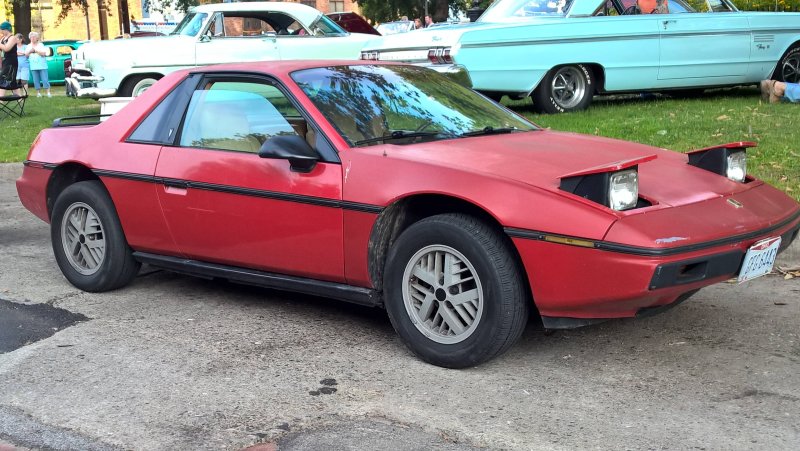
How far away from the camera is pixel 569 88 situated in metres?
11.5

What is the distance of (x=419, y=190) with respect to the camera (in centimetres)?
420

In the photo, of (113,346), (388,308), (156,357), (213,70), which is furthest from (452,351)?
(213,70)

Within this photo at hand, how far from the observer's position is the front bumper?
12.3 ft

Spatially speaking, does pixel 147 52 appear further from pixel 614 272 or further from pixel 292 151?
pixel 614 272

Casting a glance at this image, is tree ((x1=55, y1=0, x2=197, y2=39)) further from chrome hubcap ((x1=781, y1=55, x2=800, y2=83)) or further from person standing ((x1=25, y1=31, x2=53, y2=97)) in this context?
chrome hubcap ((x1=781, y1=55, x2=800, y2=83))

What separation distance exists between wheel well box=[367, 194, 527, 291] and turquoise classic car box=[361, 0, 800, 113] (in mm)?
6353

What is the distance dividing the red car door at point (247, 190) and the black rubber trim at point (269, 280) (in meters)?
0.04

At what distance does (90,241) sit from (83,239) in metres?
0.06

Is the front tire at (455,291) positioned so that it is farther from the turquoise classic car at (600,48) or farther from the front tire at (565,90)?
the front tire at (565,90)

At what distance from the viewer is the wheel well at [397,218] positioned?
4320 mm

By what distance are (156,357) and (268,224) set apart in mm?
851

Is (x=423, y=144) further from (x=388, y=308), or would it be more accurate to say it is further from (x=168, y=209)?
(x=168, y=209)

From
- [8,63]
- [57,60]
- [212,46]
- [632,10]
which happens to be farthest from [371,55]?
[57,60]

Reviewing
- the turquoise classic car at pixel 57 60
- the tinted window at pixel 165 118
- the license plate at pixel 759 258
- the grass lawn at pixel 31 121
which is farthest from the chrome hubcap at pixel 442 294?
the turquoise classic car at pixel 57 60
